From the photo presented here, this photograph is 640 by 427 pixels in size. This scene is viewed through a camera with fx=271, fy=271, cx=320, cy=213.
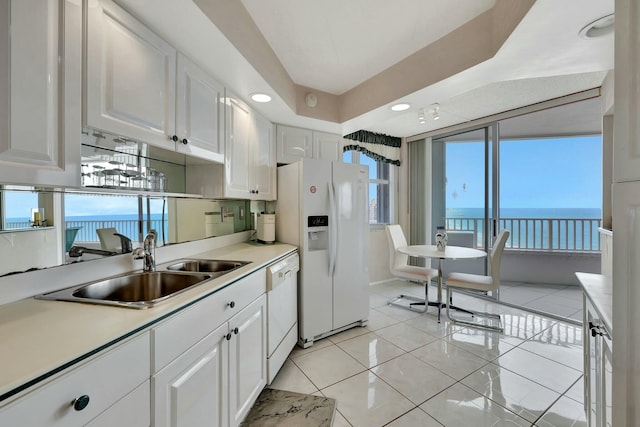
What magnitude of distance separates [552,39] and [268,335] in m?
2.57

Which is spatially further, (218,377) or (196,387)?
(218,377)

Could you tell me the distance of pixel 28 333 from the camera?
788mm

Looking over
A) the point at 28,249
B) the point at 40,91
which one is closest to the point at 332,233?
the point at 28,249

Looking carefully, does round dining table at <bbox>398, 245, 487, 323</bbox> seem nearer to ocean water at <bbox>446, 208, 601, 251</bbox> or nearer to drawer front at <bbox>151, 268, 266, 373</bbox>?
ocean water at <bbox>446, 208, 601, 251</bbox>

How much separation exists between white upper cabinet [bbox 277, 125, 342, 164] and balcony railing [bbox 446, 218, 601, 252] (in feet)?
7.60

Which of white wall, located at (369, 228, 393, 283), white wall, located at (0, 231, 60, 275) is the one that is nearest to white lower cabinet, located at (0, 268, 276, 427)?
white wall, located at (0, 231, 60, 275)

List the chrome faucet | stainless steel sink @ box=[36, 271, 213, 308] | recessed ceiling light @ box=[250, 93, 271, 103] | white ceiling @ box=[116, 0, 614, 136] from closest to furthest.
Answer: stainless steel sink @ box=[36, 271, 213, 308] → white ceiling @ box=[116, 0, 614, 136] → the chrome faucet → recessed ceiling light @ box=[250, 93, 271, 103]

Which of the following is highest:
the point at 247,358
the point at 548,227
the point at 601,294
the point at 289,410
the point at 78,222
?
the point at 78,222

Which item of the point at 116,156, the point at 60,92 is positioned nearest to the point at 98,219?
the point at 116,156

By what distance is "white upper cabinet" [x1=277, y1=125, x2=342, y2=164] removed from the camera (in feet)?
10.1

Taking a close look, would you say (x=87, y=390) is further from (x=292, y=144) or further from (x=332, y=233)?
(x=292, y=144)

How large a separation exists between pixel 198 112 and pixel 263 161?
100cm

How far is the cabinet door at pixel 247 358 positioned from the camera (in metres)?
1.41

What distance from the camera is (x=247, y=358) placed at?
157cm
